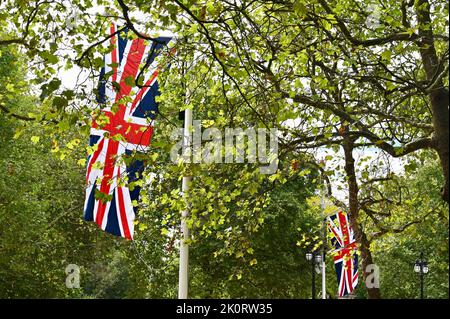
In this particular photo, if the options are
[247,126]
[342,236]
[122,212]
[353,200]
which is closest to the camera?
[247,126]

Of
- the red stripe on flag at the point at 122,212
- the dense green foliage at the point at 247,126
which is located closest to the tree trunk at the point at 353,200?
the dense green foliage at the point at 247,126

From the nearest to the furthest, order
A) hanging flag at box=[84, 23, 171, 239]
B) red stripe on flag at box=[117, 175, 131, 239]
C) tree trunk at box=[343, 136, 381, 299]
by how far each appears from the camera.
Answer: hanging flag at box=[84, 23, 171, 239] → red stripe on flag at box=[117, 175, 131, 239] → tree trunk at box=[343, 136, 381, 299]

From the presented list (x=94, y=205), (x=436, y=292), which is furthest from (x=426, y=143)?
(x=436, y=292)

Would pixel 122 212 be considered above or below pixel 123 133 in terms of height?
below

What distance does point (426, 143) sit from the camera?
33.7ft

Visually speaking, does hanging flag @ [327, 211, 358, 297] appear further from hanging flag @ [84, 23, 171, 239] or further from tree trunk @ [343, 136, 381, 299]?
hanging flag @ [84, 23, 171, 239]

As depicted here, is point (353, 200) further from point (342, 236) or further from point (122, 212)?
point (122, 212)

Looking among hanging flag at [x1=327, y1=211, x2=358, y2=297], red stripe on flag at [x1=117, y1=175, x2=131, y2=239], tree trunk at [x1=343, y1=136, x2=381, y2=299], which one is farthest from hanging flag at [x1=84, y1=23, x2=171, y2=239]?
hanging flag at [x1=327, y1=211, x2=358, y2=297]

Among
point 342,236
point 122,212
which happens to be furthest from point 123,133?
point 342,236

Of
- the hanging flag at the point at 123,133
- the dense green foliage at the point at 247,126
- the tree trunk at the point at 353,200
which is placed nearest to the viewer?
the dense green foliage at the point at 247,126

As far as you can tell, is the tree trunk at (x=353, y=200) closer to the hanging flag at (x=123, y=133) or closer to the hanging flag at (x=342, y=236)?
the hanging flag at (x=342, y=236)

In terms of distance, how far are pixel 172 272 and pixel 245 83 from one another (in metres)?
17.1

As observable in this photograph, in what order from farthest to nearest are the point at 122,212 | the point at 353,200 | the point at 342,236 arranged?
the point at 342,236 → the point at 353,200 → the point at 122,212
